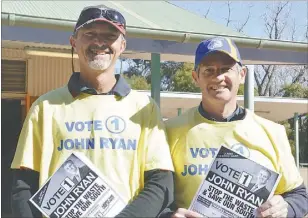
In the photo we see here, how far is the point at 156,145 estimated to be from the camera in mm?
2586

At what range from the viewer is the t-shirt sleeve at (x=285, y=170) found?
2.69 meters

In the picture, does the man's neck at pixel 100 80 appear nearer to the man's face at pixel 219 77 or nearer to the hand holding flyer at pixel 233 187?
the man's face at pixel 219 77

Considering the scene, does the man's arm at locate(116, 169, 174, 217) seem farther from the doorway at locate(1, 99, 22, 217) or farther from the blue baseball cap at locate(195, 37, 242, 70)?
the doorway at locate(1, 99, 22, 217)

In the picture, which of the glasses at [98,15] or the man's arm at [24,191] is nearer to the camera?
the man's arm at [24,191]

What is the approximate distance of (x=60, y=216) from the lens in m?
2.46

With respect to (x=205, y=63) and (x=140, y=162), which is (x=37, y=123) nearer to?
(x=140, y=162)

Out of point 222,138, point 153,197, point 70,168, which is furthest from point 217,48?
point 70,168

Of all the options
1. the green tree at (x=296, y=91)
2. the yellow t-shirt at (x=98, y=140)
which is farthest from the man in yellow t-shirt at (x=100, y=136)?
the green tree at (x=296, y=91)

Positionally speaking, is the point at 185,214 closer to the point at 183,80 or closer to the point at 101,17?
the point at 101,17

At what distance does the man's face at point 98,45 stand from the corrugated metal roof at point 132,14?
9.68ft

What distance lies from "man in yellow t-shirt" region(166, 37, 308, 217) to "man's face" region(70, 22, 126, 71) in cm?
44

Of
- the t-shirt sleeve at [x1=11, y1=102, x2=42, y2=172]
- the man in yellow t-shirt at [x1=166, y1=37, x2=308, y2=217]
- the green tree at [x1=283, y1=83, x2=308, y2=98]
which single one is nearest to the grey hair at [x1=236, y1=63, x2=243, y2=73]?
the man in yellow t-shirt at [x1=166, y1=37, x2=308, y2=217]

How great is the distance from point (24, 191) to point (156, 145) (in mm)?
620

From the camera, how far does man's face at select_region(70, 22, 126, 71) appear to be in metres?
2.53
